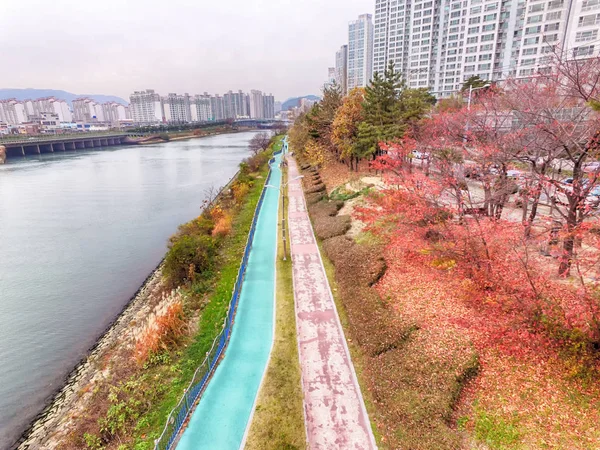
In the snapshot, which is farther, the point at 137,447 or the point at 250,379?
the point at 250,379

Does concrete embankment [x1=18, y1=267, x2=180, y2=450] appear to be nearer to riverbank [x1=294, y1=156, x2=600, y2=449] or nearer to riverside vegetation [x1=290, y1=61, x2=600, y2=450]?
riverbank [x1=294, y1=156, x2=600, y2=449]

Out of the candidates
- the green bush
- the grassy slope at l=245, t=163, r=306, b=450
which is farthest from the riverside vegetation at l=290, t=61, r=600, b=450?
the green bush

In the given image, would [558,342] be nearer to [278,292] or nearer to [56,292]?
[278,292]

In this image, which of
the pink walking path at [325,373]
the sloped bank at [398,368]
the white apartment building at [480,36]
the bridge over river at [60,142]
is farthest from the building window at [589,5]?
the bridge over river at [60,142]

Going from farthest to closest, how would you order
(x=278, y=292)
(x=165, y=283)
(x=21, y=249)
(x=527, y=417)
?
(x=21, y=249), (x=165, y=283), (x=278, y=292), (x=527, y=417)

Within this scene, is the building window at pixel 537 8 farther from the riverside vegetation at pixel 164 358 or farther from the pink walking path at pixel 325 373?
the riverside vegetation at pixel 164 358

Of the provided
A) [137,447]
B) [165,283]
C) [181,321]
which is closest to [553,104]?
[181,321]

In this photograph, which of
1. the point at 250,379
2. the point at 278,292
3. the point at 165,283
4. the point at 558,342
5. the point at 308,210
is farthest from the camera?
the point at 308,210
